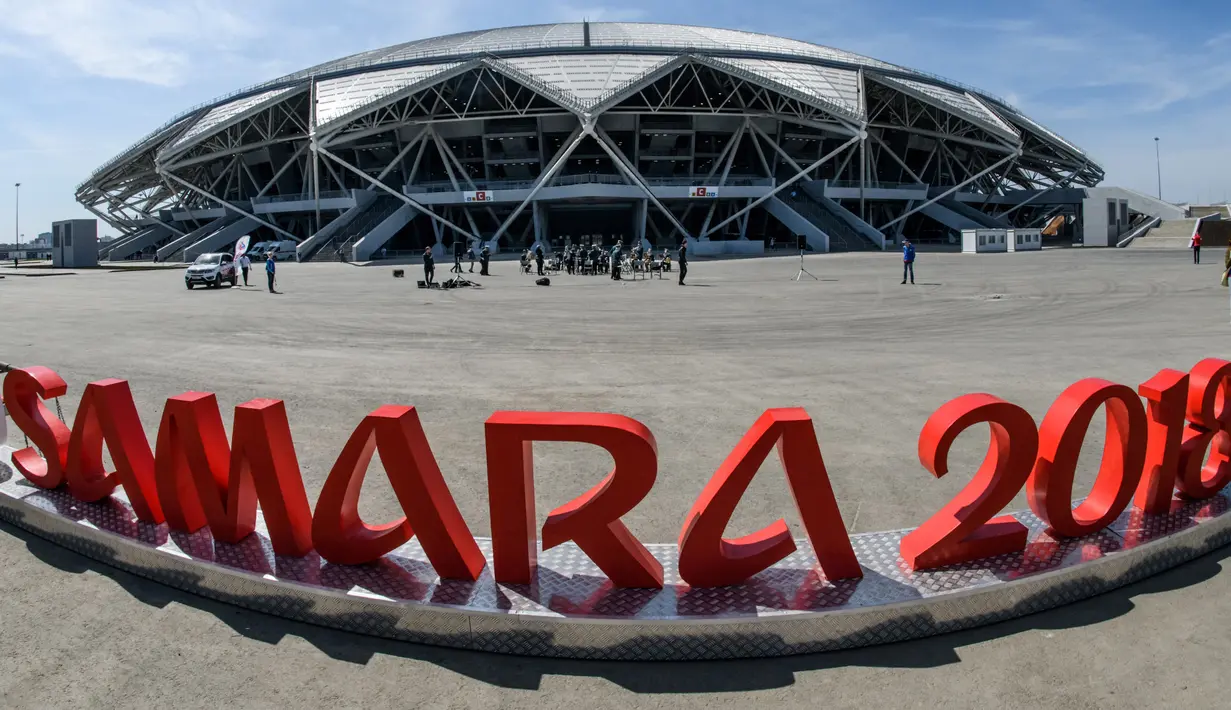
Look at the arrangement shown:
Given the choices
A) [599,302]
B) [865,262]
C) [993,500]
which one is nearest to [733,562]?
[993,500]

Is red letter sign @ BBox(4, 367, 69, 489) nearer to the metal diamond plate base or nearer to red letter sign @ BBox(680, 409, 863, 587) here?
the metal diamond plate base

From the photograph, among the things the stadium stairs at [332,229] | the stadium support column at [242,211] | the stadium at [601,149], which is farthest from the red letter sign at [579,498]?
the stadium support column at [242,211]

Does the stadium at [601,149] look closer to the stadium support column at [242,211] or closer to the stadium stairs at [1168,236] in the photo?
the stadium support column at [242,211]

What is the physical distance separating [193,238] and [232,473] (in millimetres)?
75129

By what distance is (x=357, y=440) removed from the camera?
452cm

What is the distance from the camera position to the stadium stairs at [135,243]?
76250 millimetres

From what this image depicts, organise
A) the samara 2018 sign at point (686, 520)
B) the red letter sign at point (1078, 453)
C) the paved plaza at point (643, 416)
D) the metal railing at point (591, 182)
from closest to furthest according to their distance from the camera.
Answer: the paved plaza at point (643, 416) < the samara 2018 sign at point (686, 520) < the red letter sign at point (1078, 453) < the metal railing at point (591, 182)

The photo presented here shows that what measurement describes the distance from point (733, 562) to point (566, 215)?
66.3m

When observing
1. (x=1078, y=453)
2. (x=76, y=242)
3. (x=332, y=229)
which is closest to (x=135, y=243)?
(x=76, y=242)

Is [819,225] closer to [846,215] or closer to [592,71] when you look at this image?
[846,215]

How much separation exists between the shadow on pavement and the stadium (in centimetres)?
5213

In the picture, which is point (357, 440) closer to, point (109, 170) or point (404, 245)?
point (404, 245)

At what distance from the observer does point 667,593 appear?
437 centimetres

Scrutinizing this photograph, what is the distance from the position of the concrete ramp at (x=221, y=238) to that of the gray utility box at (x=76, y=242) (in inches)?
292
